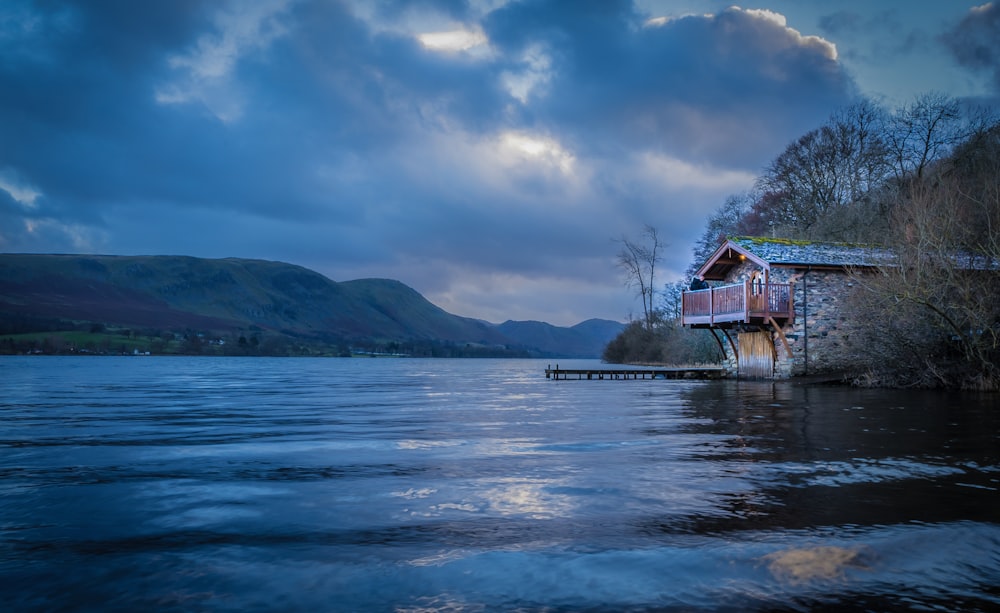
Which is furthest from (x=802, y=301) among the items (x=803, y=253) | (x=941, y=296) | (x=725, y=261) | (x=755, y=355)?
(x=941, y=296)

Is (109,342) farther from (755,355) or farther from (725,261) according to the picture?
(755,355)

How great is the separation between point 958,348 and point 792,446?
68.9 feet

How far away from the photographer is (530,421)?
16297 millimetres

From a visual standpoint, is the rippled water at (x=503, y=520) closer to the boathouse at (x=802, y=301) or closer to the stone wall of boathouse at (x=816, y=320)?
the boathouse at (x=802, y=301)

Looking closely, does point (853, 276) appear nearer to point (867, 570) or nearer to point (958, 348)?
point (958, 348)

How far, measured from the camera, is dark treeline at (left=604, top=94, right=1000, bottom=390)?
2514 cm

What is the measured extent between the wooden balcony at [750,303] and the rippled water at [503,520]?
20.8 metres

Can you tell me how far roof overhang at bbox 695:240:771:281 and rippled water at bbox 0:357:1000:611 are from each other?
74.3 ft

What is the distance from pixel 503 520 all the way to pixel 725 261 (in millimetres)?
36213

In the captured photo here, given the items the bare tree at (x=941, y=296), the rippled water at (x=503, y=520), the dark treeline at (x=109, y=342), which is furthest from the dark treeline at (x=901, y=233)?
the dark treeline at (x=109, y=342)

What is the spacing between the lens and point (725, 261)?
3975 centimetres

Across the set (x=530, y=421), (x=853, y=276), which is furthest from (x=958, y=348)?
(x=530, y=421)

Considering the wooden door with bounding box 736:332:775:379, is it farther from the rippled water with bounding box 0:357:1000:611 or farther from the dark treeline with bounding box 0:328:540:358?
the dark treeline with bounding box 0:328:540:358

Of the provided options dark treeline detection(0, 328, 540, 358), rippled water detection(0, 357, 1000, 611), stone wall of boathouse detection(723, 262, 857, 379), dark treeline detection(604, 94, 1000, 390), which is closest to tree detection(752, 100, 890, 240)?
dark treeline detection(604, 94, 1000, 390)
